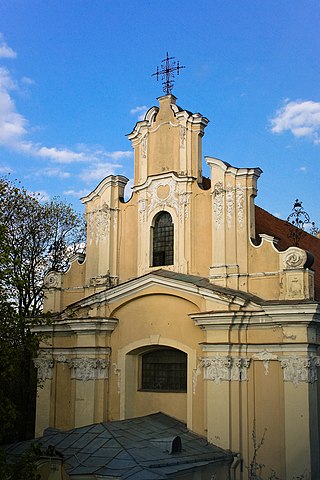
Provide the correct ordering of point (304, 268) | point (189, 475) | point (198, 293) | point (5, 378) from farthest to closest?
point (198, 293)
point (304, 268)
point (189, 475)
point (5, 378)

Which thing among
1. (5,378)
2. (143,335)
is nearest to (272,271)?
(143,335)

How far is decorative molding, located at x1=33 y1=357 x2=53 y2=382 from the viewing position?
1706cm

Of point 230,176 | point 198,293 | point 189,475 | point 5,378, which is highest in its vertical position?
point 230,176

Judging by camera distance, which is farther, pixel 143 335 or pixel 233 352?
pixel 143 335

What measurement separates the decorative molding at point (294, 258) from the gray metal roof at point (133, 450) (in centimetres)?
408

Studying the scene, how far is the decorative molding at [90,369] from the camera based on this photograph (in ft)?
52.1

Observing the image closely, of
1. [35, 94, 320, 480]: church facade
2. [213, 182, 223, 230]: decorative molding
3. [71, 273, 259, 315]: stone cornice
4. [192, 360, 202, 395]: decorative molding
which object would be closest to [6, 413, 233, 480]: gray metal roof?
[35, 94, 320, 480]: church facade

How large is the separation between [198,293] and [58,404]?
17.4 ft

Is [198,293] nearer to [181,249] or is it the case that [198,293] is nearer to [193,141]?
[181,249]

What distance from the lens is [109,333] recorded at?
632 inches

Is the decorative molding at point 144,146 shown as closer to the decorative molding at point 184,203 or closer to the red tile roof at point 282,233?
the decorative molding at point 184,203

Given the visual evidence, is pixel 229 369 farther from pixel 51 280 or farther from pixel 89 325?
pixel 51 280

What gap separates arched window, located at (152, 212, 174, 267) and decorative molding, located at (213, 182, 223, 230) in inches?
57.7

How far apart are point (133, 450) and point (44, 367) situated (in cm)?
559
